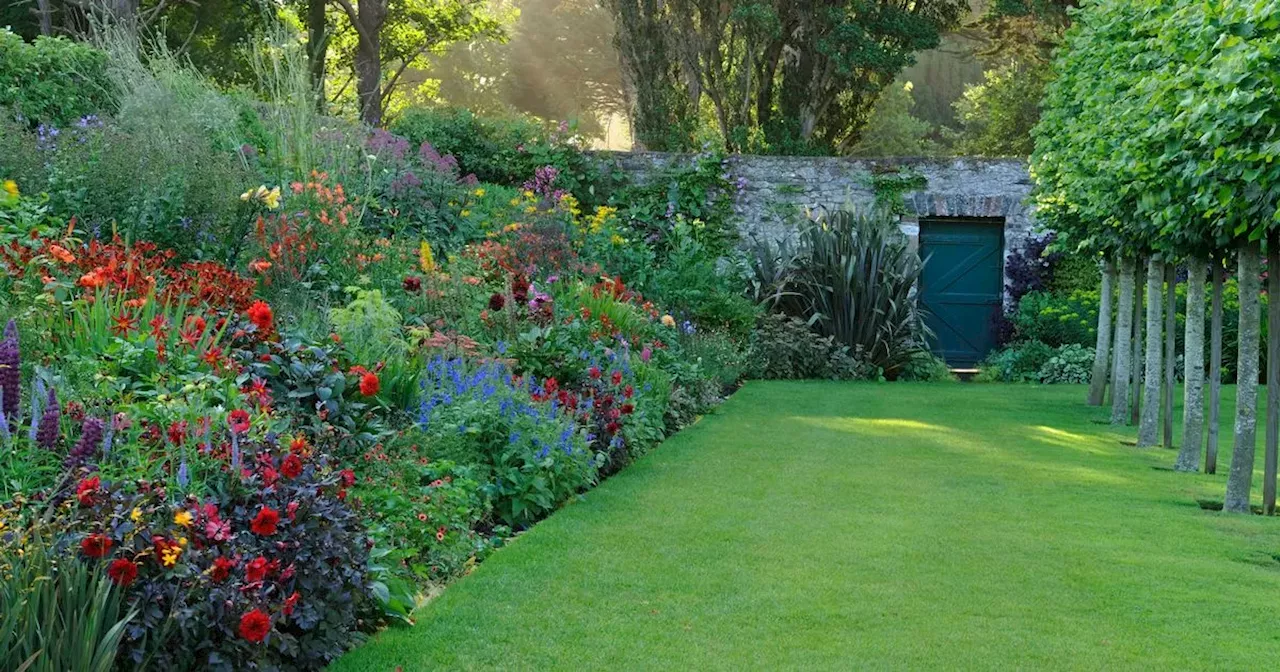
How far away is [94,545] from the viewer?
3.25 m

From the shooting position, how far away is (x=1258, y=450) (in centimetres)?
991

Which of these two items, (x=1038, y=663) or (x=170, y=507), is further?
(x=1038, y=663)

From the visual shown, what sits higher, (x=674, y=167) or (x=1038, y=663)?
(x=674, y=167)

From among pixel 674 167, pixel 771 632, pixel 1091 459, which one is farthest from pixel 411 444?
pixel 674 167

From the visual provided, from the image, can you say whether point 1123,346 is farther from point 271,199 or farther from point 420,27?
point 420,27

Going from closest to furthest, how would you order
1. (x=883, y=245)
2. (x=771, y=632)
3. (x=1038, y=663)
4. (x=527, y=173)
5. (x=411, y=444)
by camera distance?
(x=1038, y=663) → (x=771, y=632) → (x=411, y=444) → (x=883, y=245) → (x=527, y=173)

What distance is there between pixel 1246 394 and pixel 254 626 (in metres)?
5.67

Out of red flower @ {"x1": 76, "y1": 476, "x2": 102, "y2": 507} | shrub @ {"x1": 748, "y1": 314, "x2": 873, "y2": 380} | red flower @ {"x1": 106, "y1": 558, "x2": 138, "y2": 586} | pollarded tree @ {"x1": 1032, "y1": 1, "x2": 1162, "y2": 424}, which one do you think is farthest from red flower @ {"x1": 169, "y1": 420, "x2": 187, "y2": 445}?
shrub @ {"x1": 748, "y1": 314, "x2": 873, "y2": 380}

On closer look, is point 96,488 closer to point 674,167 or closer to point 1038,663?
point 1038,663

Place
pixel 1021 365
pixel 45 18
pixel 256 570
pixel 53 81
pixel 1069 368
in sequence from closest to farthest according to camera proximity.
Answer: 1. pixel 256 570
2. pixel 53 81
3. pixel 1069 368
4. pixel 1021 365
5. pixel 45 18

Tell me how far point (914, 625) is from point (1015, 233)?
13054 millimetres

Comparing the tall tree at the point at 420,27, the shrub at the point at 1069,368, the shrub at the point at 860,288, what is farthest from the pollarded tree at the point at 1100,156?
the tall tree at the point at 420,27

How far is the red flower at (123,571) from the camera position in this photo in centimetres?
320

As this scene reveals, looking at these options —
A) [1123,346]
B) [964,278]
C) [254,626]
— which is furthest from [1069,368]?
[254,626]
